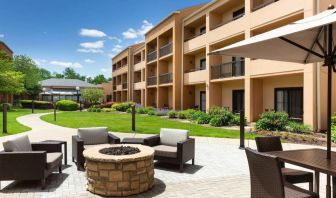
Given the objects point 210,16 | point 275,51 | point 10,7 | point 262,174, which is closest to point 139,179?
point 262,174

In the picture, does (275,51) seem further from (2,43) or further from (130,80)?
(2,43)

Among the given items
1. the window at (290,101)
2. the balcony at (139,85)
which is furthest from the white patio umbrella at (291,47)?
the balcony at (139,85)

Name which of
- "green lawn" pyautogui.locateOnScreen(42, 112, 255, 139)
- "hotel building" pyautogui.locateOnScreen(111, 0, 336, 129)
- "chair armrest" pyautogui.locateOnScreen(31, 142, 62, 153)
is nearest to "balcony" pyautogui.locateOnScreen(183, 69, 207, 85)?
"hotel building" pyautogui.locateOnScreen(111, 0, 336, 129)

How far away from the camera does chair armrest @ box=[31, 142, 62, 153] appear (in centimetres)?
748

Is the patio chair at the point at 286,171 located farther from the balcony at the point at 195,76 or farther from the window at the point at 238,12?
the balcony at the point at 195,76

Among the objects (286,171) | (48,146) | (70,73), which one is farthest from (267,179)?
(70,73)

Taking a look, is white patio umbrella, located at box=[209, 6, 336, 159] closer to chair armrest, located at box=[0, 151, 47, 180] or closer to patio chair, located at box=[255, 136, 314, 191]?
patio chair, located at box=[255, 136, 314, 191]

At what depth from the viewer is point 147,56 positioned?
3756 cm

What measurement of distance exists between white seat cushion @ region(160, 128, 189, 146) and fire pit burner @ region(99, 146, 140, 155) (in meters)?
1.94

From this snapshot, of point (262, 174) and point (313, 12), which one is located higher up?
point (313, 12)

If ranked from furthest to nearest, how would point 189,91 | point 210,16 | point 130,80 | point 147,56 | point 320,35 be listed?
point 130,80 → point 147,56 → point 189,91 → point 210,16 → point 320,35

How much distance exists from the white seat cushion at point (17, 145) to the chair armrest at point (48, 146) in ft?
0.87

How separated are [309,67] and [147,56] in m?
24.8

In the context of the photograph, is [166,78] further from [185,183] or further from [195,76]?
→ [185,183]
